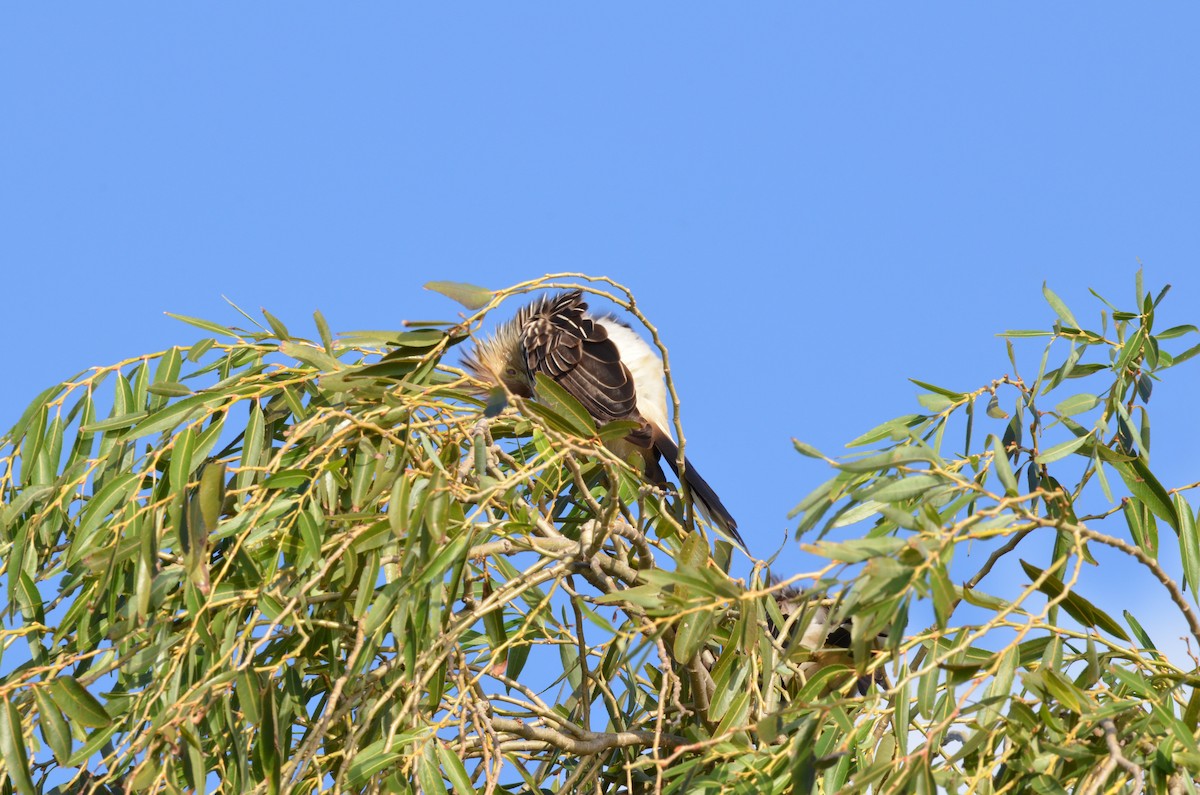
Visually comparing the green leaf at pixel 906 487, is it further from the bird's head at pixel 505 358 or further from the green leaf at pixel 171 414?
the bird's head at pixel 505 358

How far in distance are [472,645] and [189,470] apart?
91 cm

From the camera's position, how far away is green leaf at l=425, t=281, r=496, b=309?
2125 mm

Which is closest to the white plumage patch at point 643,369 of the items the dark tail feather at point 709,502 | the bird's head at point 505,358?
the bird's head at point 505,358

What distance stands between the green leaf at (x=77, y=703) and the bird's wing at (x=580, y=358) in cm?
246

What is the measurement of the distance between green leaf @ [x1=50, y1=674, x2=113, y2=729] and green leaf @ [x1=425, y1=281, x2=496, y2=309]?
816 mm

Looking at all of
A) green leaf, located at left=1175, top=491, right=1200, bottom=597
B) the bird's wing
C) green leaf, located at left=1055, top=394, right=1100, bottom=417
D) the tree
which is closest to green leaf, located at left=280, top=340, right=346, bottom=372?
the tree

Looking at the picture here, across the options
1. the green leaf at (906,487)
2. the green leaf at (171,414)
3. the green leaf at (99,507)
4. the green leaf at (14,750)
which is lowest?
the green leaf at (14,750)

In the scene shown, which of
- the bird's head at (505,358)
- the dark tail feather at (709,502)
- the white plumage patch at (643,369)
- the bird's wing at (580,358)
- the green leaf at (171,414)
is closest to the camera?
the green leaf at (171,414)

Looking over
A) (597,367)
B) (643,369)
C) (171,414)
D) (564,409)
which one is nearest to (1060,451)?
(564,409)

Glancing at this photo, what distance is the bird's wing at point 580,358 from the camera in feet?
14.7

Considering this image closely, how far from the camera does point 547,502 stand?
10.6ft

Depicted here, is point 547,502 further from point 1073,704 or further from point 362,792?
point 1073,704

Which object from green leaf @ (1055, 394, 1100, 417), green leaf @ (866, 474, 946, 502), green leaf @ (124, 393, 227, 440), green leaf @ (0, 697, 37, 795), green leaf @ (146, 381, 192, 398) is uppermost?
green leaf @ (1055, 394, 1100, 417)

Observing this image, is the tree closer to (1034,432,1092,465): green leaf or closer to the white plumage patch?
(1034,432,1092,465): green leaf
